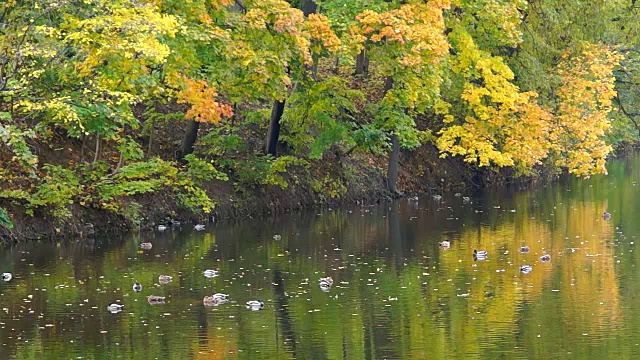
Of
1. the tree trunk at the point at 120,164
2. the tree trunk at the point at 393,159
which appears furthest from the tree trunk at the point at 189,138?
the tree trunk at the point at 393,159

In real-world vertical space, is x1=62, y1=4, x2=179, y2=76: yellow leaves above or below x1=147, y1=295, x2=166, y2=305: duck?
above

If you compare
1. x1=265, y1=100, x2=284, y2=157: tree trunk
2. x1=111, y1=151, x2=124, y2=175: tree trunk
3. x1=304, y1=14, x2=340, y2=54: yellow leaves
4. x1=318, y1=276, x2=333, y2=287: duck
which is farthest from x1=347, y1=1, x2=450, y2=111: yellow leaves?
x1=318, y1=276, x2=333, y2=287: duck

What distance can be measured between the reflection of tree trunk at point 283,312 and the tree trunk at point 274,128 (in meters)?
11.0

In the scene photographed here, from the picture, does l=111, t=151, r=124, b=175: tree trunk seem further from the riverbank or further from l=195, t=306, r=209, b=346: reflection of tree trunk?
l=195, t=306, r=209, b=346: reflection of tree trunk

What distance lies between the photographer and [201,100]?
99.7 feet

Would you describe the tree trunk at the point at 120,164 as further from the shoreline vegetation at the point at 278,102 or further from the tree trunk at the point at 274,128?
the tree trunk at the point at 274,128

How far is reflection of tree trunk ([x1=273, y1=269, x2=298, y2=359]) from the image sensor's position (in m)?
18.0

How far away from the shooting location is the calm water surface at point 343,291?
17672 millimetres

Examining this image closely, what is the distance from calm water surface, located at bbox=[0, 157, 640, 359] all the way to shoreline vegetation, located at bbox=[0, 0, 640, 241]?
1.43 metres

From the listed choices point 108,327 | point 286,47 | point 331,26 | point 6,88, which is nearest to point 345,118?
point 331,26

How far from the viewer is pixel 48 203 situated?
94.6ft

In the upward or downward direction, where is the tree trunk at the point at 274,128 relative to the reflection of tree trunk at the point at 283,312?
upward

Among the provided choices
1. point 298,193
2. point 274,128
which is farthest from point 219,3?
point 298,193

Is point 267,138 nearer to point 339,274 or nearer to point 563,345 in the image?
point 339,274
